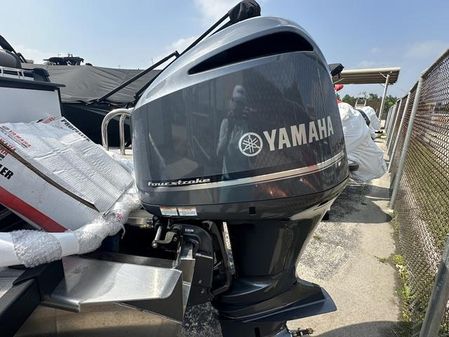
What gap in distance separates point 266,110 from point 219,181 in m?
0.25

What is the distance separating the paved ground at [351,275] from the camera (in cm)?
171

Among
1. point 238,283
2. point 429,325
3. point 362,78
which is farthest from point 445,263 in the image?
point 362,78

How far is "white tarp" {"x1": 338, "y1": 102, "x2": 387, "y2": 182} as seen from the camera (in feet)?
13.2

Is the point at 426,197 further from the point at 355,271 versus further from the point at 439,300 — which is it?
the point at 439,300

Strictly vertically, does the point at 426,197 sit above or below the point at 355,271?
above

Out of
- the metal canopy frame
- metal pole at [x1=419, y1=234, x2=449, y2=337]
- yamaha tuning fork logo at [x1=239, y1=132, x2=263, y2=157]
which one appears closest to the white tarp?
metal pole at [x1=419, y1=234, x2=449, y2=337]

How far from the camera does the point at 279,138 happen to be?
0.94 m

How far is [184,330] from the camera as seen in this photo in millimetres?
1585

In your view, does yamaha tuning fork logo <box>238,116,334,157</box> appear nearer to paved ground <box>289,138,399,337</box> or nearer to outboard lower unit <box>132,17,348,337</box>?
outboard lower unit <box>132,17,348,337</box>

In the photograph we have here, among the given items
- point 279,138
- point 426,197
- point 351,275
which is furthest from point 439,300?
point 426,197

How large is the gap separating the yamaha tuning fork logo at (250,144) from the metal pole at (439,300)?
0.86 m

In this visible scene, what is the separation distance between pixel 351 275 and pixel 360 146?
2.34 metres

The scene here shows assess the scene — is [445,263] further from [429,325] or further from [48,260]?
[48,260]

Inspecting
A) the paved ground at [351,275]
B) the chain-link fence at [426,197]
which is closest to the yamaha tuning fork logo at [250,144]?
the paved ground at [351,275]
